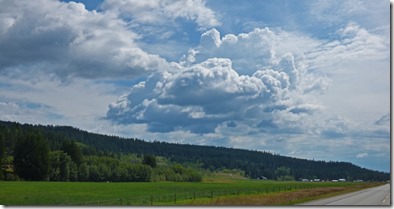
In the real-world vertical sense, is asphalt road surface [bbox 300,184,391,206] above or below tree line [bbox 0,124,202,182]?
below

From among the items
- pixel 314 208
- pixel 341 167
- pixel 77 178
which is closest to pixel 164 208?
pixel 314 208

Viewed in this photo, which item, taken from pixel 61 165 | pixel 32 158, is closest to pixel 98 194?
pixel 32 158

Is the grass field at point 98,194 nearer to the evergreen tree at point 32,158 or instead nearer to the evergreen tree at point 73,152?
the evergreen tree at point 32,158

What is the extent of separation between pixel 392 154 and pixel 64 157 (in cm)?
8145

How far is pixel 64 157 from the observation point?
100812 millimetres

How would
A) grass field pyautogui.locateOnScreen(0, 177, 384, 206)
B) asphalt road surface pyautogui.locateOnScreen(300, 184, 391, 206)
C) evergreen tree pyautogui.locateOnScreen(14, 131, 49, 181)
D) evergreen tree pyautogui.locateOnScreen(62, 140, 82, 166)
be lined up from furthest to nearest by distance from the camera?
evergreen tree pyautogui.locateOnScreen(62, 140, 82, 166), evergreen tree pyautogui.locateOnScreen(14, 131, 49, 181), grass field pyautogui.locateOnScreen(0, 177, 384, 206), asphalt road surface pyautogui.locateOnScreen(300, 184, 391, 206)

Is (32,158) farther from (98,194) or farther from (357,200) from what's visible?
(357,200)

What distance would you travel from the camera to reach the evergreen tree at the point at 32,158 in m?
92.5

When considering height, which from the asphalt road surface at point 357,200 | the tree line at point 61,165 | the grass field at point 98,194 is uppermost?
the tree line at point 61,165

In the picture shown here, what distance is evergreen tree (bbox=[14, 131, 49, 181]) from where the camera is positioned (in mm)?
92500

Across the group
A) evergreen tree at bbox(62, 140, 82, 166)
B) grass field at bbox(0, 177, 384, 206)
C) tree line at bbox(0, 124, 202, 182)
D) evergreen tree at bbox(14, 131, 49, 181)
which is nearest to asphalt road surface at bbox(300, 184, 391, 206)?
grass field at bbox(0, 177, 384, 206)

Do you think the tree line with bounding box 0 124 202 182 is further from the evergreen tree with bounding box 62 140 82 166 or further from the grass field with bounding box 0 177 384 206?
the grass field with bounding box 0 177 384 206

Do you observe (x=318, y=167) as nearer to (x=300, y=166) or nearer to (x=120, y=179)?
(x=300, y=166)

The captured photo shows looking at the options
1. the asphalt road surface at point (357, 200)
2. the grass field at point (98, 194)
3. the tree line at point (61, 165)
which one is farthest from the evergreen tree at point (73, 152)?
the asphalt road surface at point (357, 200)
